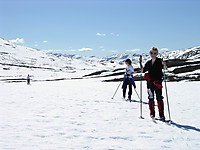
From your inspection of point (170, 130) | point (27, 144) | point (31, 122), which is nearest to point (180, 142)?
point (170, 130)

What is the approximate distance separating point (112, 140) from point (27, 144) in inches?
92.3

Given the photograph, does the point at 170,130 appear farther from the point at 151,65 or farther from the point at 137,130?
the point at 151,65

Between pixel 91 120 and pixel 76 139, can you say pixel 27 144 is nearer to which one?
pixel 76 139

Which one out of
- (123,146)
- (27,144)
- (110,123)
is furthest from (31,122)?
(123,146)

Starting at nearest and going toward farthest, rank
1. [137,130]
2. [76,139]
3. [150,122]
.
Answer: [76,139] → [137,130] → [150,122]

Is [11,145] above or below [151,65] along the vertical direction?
below

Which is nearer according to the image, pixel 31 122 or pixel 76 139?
pixel 76 139

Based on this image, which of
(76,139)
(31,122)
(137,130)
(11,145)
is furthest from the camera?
(31,122)

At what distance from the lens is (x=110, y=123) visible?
21.0 feet

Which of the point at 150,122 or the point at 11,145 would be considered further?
the point at 150,122

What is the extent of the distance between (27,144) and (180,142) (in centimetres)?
434

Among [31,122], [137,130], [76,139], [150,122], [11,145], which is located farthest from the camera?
[150,122]

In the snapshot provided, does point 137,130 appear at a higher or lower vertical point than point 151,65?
lower

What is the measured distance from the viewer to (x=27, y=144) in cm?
424
